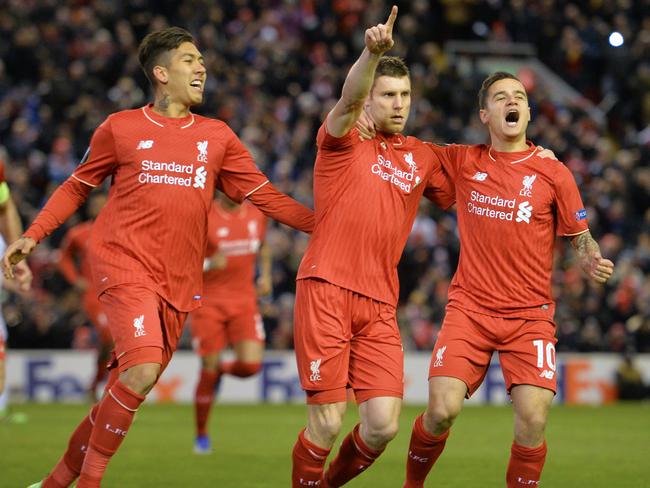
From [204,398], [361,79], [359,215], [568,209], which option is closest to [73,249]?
[204,398]

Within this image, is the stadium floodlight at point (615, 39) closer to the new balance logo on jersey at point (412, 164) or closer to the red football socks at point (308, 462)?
the new balance logo on jersey at point (412, 164)

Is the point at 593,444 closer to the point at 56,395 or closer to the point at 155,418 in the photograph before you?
the point at 155,418

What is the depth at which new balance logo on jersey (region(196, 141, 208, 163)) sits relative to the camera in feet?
24.9

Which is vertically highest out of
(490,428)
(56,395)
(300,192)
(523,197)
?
(523,197)

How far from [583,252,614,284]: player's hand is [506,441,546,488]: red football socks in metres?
1.07

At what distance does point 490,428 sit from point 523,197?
748 cm

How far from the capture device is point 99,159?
761 centimetres

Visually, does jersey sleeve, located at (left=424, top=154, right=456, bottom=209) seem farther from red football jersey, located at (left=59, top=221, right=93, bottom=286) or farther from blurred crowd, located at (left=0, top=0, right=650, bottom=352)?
blurred crowd, located at (left=0, top=0, right=650, bottom=352)

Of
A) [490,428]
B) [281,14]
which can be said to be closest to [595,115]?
[281,14]

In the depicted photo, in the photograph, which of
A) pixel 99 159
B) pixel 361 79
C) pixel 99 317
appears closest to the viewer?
pixel 361 79

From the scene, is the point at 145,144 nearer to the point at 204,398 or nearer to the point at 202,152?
the point at 202,152

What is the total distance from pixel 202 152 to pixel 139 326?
1.15m

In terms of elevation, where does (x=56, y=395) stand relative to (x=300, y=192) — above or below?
below

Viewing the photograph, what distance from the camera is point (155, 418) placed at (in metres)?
16.1
